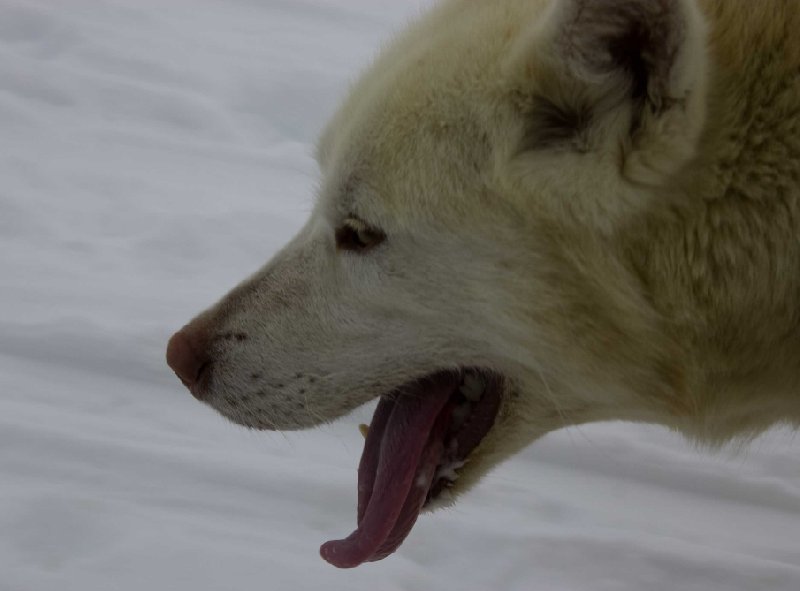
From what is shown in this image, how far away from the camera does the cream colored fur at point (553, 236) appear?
1708mm

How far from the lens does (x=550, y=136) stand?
70.2 inches

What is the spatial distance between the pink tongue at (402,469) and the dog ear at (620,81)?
1.94ft

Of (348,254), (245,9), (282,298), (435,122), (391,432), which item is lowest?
(245,9)

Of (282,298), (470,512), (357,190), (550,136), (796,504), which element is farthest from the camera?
(796,504)

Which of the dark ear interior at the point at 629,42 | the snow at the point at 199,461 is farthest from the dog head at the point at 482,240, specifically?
the snow at the point at 199,461

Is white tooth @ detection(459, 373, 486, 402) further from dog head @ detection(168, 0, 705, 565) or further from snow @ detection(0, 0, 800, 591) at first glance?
snow @ detection(0, 0, 800, 591)

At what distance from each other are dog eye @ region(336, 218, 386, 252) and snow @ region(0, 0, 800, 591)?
0.89 m

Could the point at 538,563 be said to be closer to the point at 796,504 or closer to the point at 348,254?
the point at 796,504

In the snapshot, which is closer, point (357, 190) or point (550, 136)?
point (550, 136)

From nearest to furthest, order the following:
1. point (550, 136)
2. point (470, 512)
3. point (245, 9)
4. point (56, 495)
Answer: point (550, 136), point (56, 495), point (470, 512), point (245, 9)

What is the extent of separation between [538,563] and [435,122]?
128 cm

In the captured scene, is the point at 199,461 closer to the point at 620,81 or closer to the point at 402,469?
the point at 402,469

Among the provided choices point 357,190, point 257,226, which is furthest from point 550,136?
point 257,226

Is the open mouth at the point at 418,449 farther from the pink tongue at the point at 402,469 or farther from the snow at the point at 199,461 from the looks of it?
the snow at the point at 199,461
